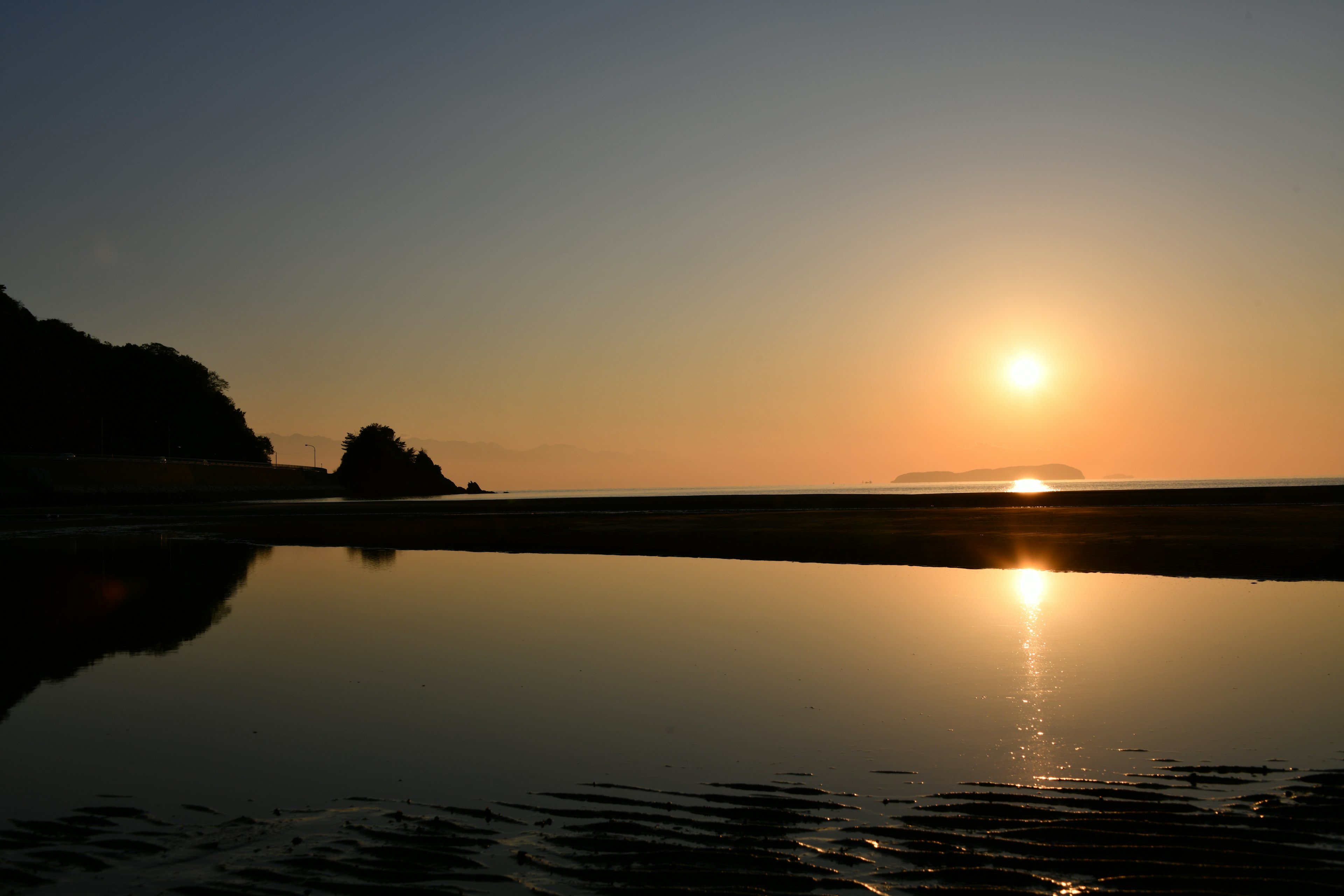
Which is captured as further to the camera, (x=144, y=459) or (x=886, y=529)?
(x=144, y=459)

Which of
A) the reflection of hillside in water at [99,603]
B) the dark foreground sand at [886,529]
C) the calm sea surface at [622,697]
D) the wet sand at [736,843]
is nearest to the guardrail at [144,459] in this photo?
the dark foreground sand at [886,529]

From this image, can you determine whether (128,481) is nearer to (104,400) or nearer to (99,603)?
(104,400)

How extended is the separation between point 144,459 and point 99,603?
11714 centimetres

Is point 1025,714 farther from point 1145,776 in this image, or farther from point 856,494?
point 856,494

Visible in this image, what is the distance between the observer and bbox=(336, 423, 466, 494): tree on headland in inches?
6649

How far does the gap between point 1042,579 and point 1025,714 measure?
15.6 m

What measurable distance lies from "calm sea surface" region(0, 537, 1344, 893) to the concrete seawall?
90317 mm

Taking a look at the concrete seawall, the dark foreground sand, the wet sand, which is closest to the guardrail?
the concrete seawall

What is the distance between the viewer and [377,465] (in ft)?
555

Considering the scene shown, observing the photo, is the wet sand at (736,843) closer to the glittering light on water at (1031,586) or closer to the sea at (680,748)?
the sea at (680,748)

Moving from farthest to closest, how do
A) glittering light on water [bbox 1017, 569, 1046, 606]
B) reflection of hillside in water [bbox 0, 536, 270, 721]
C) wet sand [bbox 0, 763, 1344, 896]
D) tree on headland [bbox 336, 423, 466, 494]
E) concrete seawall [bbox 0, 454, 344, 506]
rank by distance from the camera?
tree on headland [bbox 336, 423, 466, 494] < concrete seawall [bbox 0, 454, 344, 506] < glittering light on water [bbox 1017, 569, 1046, 606] < reflection of hillside in water [bbox 0, 536, 270, 721] < wet sand [bbox 0, 763, 1344, 896]

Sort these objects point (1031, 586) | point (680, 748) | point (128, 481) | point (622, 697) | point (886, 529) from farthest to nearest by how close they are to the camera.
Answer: point (128, 481) → point (886, 529) → point (1031, 586) → point (622, 697) → point (680, 748)

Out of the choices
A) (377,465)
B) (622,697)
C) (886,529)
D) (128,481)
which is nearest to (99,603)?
(622,697)

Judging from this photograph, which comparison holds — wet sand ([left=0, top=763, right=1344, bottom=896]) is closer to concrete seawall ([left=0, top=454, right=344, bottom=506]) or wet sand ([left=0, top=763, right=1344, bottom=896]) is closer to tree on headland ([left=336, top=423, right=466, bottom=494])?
concrete seawall ([left=0, top=454, right=344, bottom=506])
